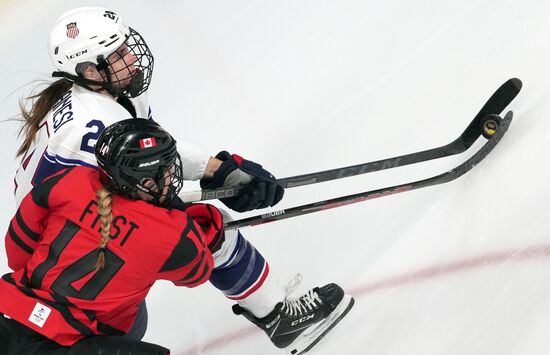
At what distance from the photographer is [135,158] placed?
1.86m

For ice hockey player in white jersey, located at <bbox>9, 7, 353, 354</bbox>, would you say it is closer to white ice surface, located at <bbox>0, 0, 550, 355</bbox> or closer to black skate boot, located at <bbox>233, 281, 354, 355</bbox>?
black skate boot, located at <bbox>233, 281, 354, 355</bbox>

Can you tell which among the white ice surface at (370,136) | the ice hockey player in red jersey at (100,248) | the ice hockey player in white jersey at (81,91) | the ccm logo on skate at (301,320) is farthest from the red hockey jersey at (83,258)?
the white ice surface at (370,136)

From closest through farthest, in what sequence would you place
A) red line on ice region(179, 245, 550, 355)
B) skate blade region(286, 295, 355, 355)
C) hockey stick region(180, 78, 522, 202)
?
red line on ice region(179, 245, 550, 355)
skate blade region(286, 295, 355, 355)
hockey stick region(180, 78, 522, 202)

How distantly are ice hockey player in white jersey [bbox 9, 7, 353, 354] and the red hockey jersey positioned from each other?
8.5 inches

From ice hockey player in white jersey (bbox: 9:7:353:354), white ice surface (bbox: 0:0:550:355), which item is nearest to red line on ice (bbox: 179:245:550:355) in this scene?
white ice surface (bbox: 0:0:550:355)

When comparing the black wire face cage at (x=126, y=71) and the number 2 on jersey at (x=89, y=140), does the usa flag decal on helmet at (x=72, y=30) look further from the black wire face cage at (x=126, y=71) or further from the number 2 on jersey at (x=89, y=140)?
the number 2 on jersey at (x=89, y=140)

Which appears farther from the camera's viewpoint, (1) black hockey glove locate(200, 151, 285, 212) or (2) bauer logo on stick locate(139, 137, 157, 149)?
(1) black hockey glove locate(200, 151, 285, 212)

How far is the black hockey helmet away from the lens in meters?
1.86

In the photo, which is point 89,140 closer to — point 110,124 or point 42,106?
point 110,124

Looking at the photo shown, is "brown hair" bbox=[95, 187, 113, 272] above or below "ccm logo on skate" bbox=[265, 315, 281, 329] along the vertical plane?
above

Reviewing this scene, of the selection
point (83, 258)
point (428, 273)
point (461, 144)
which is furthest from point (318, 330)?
point (83, 258)

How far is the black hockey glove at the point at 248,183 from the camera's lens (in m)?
2.34

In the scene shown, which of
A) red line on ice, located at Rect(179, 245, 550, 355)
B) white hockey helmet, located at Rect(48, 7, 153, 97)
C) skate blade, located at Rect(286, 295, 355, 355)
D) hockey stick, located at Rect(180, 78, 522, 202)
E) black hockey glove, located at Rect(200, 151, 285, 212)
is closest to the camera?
red line on ice, located at Rect(179, 245, 550, 355)

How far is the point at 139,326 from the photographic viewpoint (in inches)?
87.0
